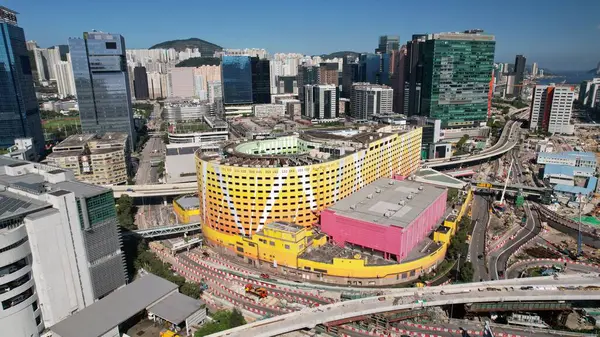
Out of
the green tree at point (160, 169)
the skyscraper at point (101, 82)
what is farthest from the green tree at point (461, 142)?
the skyscraper at point (101, 82)

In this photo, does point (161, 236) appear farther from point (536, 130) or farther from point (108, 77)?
point (536, 130)

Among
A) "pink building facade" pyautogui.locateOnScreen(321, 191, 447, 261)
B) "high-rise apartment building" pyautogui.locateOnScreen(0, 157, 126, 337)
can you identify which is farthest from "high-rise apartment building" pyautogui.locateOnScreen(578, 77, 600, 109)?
"high-rise apartment building" pyautogui.locateOnScreen(0, 157, 126, 337)

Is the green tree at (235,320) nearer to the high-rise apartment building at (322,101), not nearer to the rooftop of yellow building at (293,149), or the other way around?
the rooftop of yellow building at (293,149)

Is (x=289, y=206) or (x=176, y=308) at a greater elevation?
(x=289, y=206)

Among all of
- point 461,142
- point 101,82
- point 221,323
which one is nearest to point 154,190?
point 221,323

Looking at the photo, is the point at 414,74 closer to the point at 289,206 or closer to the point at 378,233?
the point at 289,206

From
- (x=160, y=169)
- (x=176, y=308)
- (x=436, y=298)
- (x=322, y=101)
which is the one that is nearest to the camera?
(x=176, y=308)

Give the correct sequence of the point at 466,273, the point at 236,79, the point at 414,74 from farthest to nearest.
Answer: the point at 236,79 < the point at 414,74 < the point at 466,273
